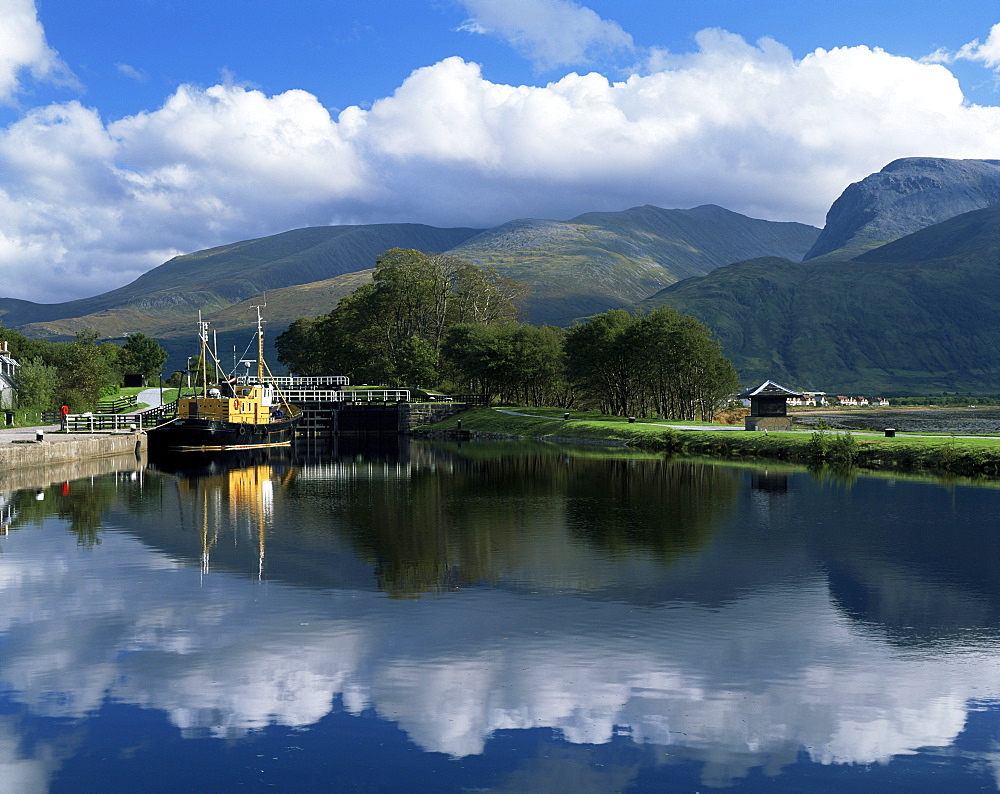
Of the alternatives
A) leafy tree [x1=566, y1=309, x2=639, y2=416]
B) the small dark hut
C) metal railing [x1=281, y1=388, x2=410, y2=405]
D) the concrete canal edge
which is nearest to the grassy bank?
the small dark hut

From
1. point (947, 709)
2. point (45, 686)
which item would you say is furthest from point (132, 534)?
point (947, 709)

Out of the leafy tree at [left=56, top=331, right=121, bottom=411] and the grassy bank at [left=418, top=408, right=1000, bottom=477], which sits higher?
the leafy tree at [left=56, top=331, right=121, bottom=411]

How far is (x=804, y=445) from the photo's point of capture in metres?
71.2

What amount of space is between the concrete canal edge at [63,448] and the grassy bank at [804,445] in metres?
45.9

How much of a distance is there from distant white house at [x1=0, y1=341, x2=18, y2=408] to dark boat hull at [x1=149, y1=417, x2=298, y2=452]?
107ft

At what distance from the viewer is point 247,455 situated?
289 ft

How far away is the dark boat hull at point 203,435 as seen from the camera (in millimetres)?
87438

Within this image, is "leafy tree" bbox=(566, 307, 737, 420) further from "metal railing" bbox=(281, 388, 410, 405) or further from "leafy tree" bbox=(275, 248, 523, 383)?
"leafy tree" bbox=(275, 248, 523, 383)

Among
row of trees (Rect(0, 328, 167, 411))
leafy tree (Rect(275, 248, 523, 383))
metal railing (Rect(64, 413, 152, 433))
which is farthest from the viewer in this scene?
leafy tree (Rect(275, 248, 523, 383))

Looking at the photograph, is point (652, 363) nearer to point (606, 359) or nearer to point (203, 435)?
point (606, 359)

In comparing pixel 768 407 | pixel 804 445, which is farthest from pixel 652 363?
pixel 804 445

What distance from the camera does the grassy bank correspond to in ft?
199

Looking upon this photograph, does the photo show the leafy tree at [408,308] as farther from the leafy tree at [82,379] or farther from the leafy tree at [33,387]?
the leafy tree at [33,387]

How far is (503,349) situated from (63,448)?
7061cm
